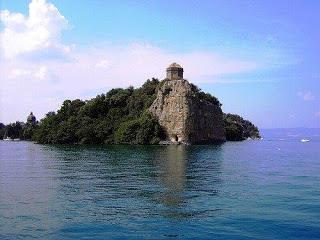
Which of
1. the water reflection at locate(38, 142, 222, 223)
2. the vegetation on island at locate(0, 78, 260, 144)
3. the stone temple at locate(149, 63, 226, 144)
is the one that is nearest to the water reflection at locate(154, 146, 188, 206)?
the water reflection at locate(38, 142, 222, 223)

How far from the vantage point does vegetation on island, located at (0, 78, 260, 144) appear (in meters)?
123

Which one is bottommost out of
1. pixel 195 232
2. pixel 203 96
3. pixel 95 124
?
pixel 195 232

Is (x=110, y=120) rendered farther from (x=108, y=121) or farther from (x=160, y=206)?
(x=160, y=206)

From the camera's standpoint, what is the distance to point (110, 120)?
13662cm

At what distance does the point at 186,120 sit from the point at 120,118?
23.2 meters

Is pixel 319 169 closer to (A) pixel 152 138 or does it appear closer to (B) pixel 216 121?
(A) pixel 152 138

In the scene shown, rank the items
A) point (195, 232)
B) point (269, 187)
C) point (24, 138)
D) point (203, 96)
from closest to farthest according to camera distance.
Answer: point (195, 232)
point (269, 187)
point (203, 96)
point (24, 138)

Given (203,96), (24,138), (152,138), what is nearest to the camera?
(152,138)

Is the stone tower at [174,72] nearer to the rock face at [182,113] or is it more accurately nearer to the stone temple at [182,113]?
the stone temple at [182,113]

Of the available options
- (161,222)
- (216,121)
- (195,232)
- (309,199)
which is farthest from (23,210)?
(216,121)

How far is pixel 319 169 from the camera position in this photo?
2000 inches

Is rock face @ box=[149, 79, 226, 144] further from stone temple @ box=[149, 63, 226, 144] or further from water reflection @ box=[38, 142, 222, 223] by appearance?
water reflection @ box=[38, 142, 222, 223]

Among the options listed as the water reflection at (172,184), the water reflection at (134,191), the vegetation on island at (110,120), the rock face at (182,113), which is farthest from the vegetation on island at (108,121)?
the water reflection at (134,191)

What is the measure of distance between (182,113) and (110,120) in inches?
949
